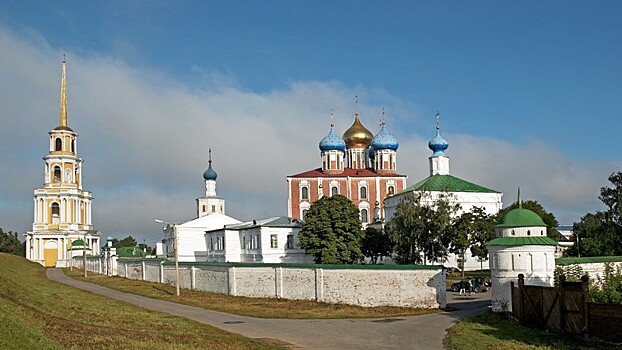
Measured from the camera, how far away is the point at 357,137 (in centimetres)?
8325

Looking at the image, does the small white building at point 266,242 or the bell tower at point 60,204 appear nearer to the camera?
the small white building at point 266,242

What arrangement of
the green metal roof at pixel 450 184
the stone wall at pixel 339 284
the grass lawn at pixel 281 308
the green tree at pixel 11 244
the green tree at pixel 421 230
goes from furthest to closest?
the green tree at pixel 11 244 < the green metal roof at pixel 450 184 < the green tree at pixel 421 230 < the stone wall at pixel 339 284 < the grass lawn at pixel 281 308

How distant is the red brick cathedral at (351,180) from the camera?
252 feet

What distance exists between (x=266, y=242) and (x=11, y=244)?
63.1 meters

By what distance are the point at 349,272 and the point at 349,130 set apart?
178 feet

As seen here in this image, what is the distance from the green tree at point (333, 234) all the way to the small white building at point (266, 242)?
387 cm

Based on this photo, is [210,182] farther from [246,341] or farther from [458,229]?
[246,341]

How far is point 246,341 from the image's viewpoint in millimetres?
18625

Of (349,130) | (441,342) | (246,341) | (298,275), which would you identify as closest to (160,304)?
(298,275)

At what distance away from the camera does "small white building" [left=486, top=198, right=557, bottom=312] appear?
25391 mm

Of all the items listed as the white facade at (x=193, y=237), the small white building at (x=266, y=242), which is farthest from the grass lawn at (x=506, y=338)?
the white facade at (x=193, y=237)

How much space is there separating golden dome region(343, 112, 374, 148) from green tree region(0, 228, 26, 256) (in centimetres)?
5163

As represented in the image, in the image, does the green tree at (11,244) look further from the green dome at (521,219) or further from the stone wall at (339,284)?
the green dome at (521,219)

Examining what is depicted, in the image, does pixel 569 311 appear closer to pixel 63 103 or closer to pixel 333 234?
pixel 333 234
